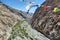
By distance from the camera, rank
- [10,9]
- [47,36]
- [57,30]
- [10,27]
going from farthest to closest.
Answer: [10,9] → [10,27] → [47,36] → [57,30]

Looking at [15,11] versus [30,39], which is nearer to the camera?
[30,39]

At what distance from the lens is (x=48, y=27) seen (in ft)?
22.8

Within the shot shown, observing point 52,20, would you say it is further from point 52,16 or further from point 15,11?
point 15,11

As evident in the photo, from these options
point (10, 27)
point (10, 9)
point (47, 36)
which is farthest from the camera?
point (10, 9)

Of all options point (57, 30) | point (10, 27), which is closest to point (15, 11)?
point (10, 27)

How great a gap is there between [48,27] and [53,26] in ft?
1.17

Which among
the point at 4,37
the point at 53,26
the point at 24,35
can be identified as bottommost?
the point at 4,37

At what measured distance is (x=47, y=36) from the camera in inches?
267

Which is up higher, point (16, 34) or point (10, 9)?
point (10, 9)

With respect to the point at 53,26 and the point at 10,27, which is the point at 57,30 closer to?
the point at 53,26

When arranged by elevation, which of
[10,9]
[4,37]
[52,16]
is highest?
[10,9]

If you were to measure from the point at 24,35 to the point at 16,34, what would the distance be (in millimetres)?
415

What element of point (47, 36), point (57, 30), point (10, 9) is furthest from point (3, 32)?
point (10, 9)

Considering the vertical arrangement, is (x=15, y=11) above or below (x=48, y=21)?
above
